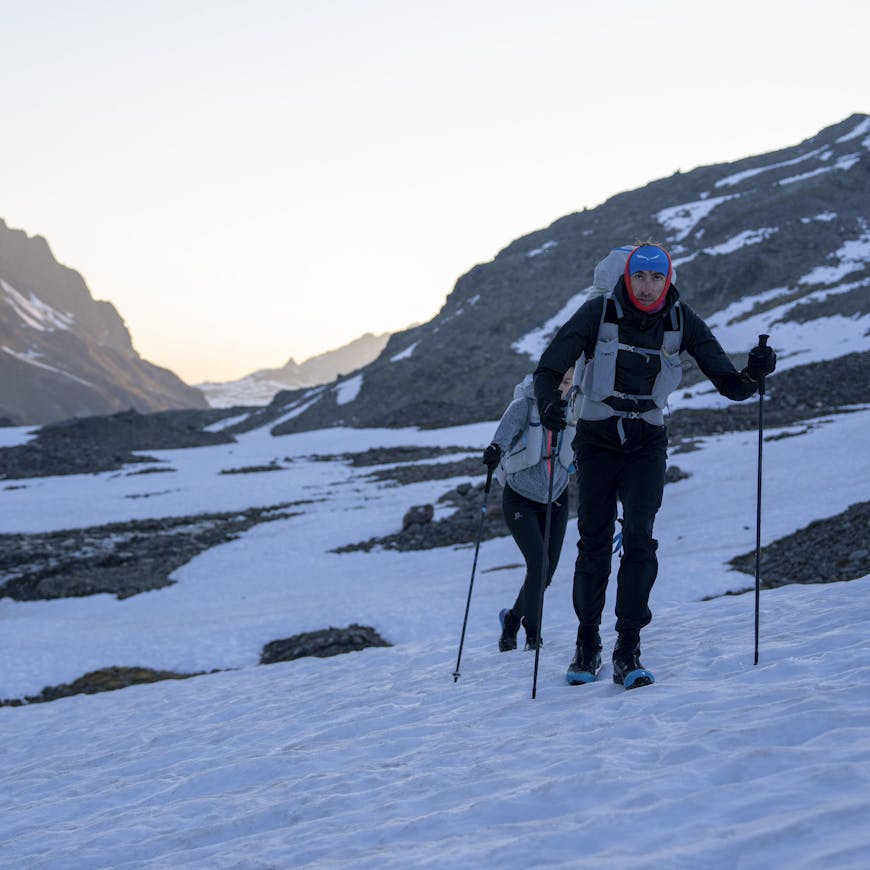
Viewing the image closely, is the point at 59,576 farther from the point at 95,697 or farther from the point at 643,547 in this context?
the point at 643,547

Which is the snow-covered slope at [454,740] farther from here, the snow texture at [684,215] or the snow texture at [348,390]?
the snow texture at [684,215]

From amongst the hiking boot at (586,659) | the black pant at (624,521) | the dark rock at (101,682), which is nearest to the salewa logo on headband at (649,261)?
the black pant at (624,521)

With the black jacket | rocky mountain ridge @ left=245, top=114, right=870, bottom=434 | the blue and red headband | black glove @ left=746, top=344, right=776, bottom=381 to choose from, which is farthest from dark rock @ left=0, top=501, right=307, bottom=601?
rocky mountain ridge @ left=245, top=114, right=870, bottom=434

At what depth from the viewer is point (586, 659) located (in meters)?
7.41

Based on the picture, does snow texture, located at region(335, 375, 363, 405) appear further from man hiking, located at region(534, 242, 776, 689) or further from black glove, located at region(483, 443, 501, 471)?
man hiking, located at region(534, 242, 776, 689)

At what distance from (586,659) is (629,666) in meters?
0.61

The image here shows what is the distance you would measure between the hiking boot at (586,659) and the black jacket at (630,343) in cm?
194

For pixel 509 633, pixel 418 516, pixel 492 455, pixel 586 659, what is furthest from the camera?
pixel 418 516

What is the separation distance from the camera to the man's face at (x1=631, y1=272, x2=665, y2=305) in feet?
22.0

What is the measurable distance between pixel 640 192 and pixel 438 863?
120 meters

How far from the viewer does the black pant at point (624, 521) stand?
686cm

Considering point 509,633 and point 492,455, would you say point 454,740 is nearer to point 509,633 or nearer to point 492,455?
point 492,455

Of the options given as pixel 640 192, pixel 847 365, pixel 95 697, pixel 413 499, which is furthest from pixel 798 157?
pixel 95 697

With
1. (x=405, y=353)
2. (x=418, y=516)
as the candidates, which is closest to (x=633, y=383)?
(x=418, y=516)
